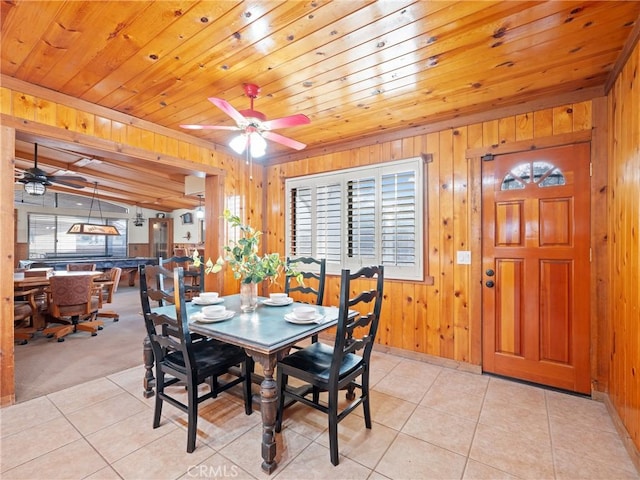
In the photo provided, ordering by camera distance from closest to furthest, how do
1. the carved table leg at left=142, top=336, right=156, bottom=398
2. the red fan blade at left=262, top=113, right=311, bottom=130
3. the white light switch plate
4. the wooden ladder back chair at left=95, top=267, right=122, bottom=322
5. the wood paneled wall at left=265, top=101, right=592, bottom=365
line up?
the red fan blade at left=262, top=113, right=311, bottom=130 < the carved table leg at left=142, top=336, right=156, bottom=398 < the wood paneled wall at left=265, top=101, right=592, bottom=365 < the white light switch plate < the wooden ladder back chair at left=95, top=267, right=122, bottom=322

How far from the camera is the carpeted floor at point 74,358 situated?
2705mm

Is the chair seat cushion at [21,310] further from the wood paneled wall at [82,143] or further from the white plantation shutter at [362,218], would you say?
the white plantation shutter at [362,218]

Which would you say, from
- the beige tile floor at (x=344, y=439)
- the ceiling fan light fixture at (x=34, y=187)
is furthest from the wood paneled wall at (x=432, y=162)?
the ceiling fan light fixture at (x=34, y=187)

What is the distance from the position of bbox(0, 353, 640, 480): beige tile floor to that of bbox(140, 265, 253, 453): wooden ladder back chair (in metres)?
0.19

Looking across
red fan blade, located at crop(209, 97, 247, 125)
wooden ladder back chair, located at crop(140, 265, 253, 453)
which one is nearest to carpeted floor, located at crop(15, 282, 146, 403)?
wooden ladder back chair, located at crop(140, 265, 253, 453)

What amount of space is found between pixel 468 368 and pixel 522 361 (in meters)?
0.48

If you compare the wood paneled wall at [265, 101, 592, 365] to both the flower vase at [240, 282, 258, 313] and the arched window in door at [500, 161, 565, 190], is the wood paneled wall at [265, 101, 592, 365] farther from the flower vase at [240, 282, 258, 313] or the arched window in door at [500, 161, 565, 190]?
the flower vase at [240, 282, 258, 313]

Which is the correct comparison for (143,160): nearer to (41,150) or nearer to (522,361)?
(41,150)

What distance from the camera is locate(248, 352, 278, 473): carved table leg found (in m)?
1.66

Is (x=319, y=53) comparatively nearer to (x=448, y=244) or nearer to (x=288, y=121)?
(x=288, y=121)

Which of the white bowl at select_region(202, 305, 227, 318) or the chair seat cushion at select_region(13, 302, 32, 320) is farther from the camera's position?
the chair seat cushion at select_region(13, 302, 32, 320)

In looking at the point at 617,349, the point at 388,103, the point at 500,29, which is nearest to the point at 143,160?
the point at 388,103

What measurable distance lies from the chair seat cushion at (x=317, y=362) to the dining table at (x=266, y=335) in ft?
0.46

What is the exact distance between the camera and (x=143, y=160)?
322cm
